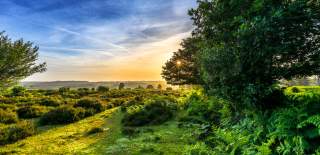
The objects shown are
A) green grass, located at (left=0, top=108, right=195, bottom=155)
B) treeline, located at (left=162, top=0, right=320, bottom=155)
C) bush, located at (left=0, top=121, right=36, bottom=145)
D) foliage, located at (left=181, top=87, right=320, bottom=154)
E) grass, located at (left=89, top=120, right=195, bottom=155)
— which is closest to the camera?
foliage, located at (left=181, top=87, right=320, bottom=154)

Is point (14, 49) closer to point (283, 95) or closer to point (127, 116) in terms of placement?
point (127, 116)

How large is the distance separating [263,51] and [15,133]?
11.5 m

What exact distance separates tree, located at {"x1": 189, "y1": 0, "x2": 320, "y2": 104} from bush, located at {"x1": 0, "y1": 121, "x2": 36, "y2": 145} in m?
9.18

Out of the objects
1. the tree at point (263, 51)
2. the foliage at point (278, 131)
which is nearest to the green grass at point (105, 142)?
the foliage at point (278, 131)

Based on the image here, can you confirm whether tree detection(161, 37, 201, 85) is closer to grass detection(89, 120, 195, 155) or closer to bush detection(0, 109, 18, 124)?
grass detection(89, 120, 195, 155)

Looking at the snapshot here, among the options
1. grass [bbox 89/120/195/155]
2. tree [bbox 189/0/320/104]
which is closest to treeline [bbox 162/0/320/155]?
tree [bbox 189/0/320/104]

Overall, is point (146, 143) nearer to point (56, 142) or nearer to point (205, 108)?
point (56, 142)

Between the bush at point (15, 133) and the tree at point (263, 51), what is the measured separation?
9179 mm

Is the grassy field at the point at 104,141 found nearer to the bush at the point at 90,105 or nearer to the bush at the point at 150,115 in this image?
the bush at the point at 150,115

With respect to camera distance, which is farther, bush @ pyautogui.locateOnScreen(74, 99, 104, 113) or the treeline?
bush @ pyautogui.locateOnScreen(74, 99, 104, 113)

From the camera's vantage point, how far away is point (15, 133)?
45.5ft

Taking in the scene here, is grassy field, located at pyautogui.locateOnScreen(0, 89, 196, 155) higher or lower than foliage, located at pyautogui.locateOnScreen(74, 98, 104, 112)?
lower

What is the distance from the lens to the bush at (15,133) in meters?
13.2

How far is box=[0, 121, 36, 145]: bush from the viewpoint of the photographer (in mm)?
13172
